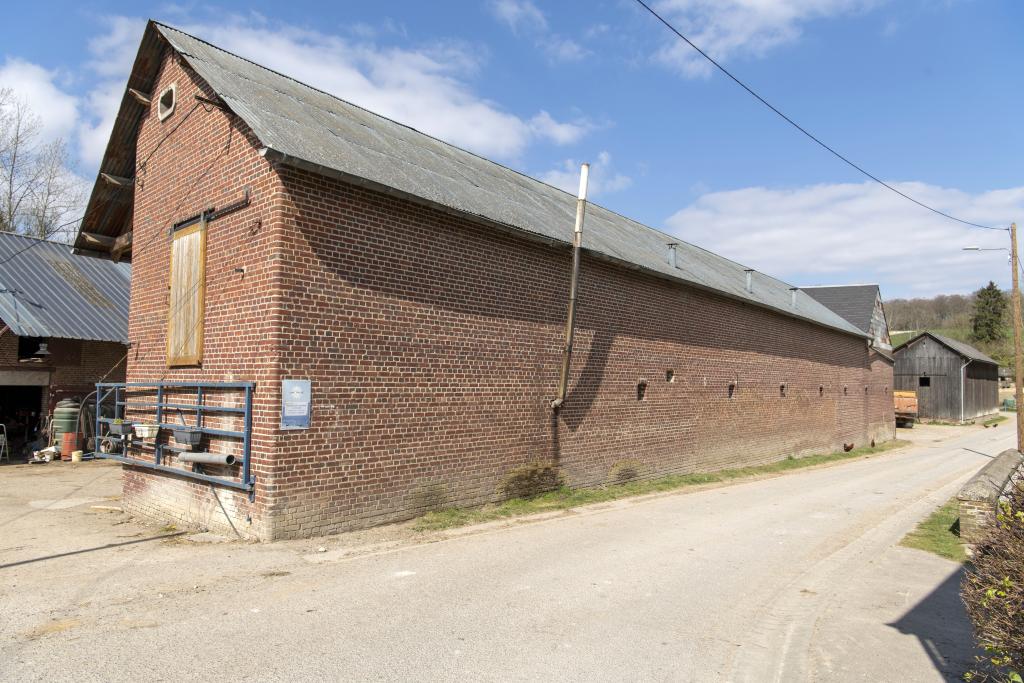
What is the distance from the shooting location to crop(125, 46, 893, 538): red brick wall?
7.89 m

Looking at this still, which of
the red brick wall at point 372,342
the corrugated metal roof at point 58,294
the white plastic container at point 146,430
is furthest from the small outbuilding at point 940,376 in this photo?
the white plastic container at point 146,430

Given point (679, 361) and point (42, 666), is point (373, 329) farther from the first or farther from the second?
point (679, 361)

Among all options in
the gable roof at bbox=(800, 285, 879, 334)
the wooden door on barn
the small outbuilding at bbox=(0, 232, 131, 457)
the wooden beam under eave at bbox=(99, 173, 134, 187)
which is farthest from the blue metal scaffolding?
the gable roof at bbox=(800, 285, 879, 334)

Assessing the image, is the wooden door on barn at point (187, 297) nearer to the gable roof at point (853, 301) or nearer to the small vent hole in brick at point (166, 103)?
the small vent hole in brick at point (166, 103)

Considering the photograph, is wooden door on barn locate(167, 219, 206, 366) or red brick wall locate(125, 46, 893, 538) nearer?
red brick wall locate(125, 46, 893, 538)

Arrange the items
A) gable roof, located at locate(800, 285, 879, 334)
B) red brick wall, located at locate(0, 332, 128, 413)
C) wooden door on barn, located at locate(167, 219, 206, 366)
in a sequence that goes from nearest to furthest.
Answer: wooden door on barn, located at locate(167, 219, 206, 366) < red brick wall, located at locate(0, 332, 128, 413) < gable roof, located at locate(800, 285, 879, 334)

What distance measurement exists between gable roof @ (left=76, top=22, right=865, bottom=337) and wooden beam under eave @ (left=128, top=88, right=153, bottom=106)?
13 cm

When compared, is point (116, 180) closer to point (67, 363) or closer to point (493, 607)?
point (67, 363)

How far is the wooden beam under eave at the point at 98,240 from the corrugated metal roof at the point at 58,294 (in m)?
4.48

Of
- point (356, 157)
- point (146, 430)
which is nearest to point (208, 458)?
point (146, 430)

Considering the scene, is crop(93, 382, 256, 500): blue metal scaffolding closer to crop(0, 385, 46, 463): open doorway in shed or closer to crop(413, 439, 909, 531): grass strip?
crop(413, 439, 909, 531): grass strip

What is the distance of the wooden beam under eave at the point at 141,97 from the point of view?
35.6ft

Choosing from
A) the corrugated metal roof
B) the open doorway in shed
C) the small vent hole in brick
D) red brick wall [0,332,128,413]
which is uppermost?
the small vent hole in brick

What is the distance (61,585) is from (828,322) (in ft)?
82.1
